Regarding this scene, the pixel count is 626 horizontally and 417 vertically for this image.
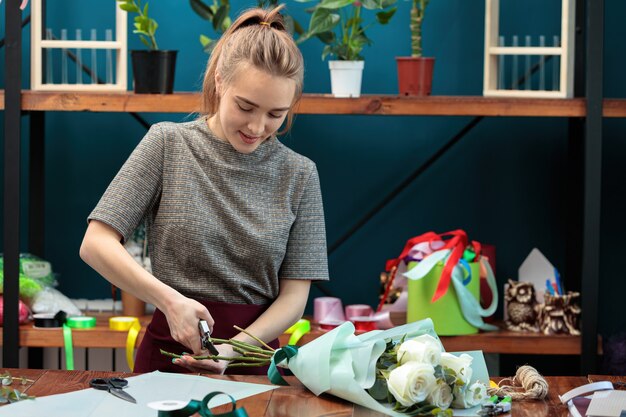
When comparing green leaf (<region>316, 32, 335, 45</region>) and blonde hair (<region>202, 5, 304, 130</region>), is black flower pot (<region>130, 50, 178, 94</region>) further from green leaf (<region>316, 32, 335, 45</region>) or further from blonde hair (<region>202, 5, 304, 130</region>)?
blonde hair (<region>202, 5, 304, 130</region>)

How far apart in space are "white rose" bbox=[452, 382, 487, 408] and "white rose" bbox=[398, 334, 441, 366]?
0.19 ft

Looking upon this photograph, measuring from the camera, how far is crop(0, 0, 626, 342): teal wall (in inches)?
131

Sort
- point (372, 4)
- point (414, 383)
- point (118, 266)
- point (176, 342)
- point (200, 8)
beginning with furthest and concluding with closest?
1. point (200, 8)
2. point (372, 4)
3. point (176, 342)
4. point (118, 266)
5. point (414, 383)

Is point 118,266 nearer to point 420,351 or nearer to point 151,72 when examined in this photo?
point 420,351

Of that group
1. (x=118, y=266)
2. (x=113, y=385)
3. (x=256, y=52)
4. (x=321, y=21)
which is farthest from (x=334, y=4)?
(x=113, y=385)

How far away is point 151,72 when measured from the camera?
2916 mm

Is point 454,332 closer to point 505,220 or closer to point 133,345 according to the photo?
point 505,220

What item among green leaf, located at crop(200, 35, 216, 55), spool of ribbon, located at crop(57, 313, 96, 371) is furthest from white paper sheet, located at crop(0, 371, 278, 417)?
green leaf, located at crop(200, 35, 216, 55)

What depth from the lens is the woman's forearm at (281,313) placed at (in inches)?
77.2

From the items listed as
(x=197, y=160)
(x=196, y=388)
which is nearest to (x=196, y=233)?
(x=197, y=160)

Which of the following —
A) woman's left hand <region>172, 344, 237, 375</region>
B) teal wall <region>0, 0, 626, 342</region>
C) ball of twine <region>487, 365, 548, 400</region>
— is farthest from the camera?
teal wall <region>0, 0, 626, 342</region>

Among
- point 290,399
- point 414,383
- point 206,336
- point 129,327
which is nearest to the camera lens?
point 414,383

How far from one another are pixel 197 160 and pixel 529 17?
5.62 feet

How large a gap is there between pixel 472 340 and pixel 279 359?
140cm
